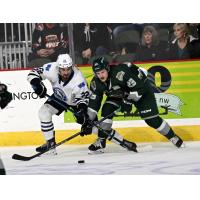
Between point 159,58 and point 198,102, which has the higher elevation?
point 159,58

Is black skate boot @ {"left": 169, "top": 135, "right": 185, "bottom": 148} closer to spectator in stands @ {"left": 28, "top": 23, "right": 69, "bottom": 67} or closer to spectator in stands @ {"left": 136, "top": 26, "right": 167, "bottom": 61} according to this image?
spectator in stands @ {"left": 136, "top": 26, "right": 167, "bottom": 61}

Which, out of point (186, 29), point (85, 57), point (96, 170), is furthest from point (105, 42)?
point (96, 170)

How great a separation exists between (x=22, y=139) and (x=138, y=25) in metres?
1.15

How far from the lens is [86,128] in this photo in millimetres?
4895

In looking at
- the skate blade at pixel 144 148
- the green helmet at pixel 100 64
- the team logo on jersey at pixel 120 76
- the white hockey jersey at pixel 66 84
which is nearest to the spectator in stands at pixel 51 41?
the white hockey jersey at pixel 66 84

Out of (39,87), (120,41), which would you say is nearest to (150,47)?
(120,41)

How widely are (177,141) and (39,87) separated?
1.05m

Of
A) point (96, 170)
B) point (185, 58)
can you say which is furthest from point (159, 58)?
point (96, 170)

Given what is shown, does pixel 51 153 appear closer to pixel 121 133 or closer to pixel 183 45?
pixel 121 133

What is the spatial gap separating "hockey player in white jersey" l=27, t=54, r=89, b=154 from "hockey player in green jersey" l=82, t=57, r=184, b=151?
0.07m

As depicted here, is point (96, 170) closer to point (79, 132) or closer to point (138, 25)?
point (79, 132)

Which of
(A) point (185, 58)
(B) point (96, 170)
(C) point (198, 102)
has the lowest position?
(B) point (96, 170)

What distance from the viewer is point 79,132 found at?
491 cm
